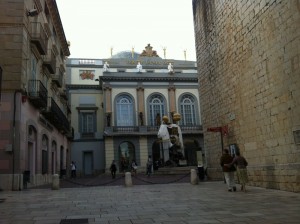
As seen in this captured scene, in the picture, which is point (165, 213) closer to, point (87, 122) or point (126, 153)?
point (126, 153)

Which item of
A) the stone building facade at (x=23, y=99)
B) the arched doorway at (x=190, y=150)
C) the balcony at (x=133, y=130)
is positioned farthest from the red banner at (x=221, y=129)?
the arched doorway at (x=190, y=150)

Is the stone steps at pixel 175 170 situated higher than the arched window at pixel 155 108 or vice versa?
the arched window at pixel 155 108

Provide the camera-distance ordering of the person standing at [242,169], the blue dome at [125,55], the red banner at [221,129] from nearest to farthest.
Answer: the person standing at [242,169], the red banner at [221,129], the blue dome at [125,55]

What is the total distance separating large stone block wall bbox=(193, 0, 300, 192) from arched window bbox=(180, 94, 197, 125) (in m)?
20.0

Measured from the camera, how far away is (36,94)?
16.6m

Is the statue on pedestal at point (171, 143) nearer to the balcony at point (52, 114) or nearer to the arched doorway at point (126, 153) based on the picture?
the balcony at point (52, 114)

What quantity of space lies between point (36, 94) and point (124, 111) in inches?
789

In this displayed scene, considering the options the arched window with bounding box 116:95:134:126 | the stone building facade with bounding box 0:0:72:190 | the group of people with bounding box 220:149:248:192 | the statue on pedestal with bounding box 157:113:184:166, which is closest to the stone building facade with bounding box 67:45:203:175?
the arched window with bounding box 116:95:134:126

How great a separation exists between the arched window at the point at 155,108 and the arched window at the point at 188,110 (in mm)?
2258

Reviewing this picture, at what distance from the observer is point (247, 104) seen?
13.0 metres

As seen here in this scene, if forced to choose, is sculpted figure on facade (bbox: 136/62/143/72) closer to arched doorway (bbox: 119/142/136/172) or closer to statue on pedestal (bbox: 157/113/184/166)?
arched doorway (bbox: 119/142/136/172)

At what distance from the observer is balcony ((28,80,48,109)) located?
16.2m

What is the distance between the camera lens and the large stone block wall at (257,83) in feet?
33.2

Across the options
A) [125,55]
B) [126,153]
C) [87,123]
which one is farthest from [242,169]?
[125,55]
